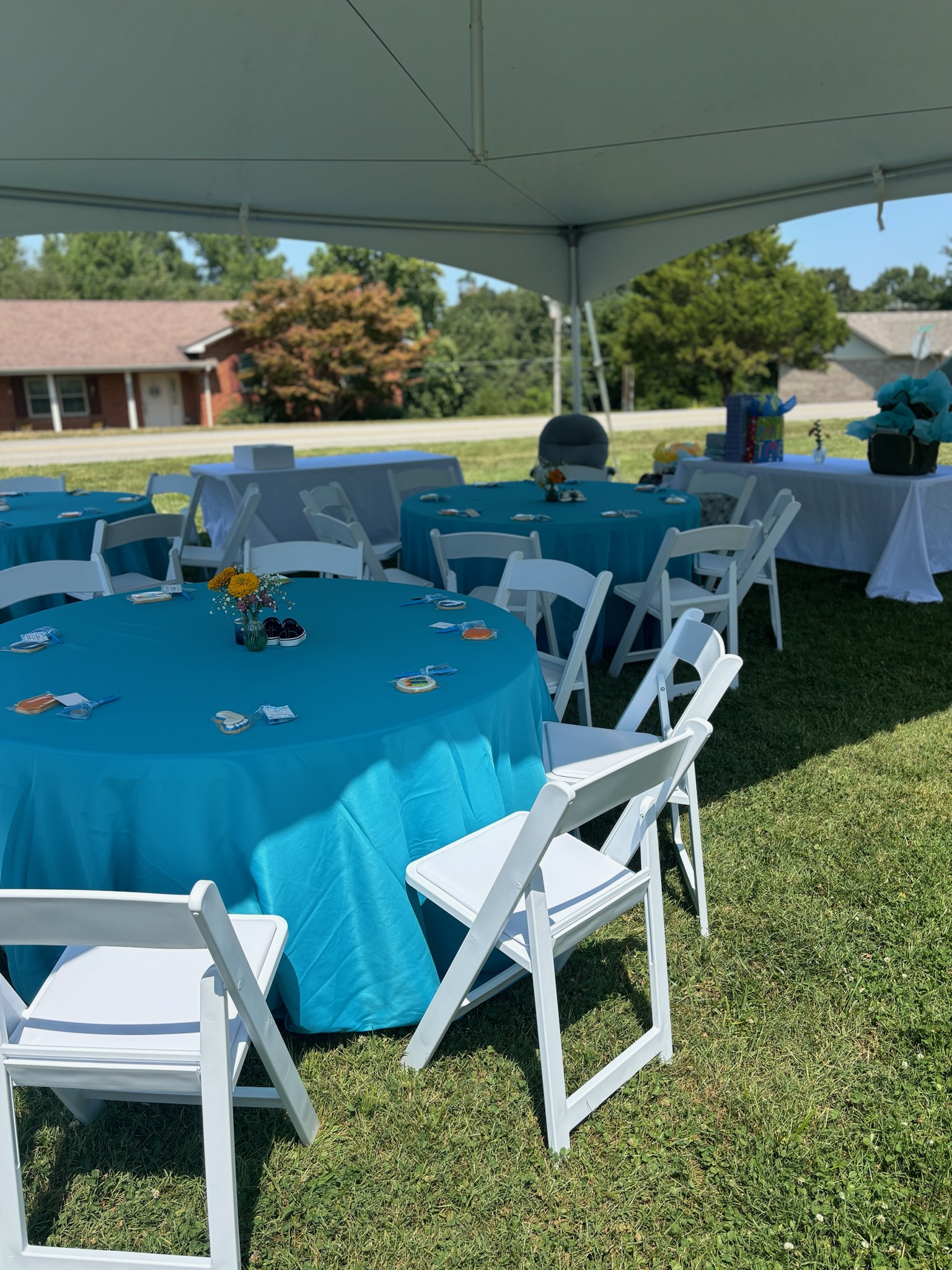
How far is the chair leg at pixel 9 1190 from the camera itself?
1577 millimetres

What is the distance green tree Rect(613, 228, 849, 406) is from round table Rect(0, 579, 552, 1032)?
31.2 metres

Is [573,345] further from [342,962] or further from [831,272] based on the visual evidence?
[831,272]

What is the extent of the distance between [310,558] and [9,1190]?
2.65 metres

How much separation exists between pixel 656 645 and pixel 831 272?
59038 mm

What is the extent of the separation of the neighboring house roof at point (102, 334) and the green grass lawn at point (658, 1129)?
27.3m

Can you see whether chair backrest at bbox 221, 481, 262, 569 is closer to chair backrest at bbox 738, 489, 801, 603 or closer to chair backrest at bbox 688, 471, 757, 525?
chair backrest at bbox 738, 489, 801, 603

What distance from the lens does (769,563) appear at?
17.0ft

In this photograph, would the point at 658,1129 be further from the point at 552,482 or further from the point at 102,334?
the point at 102,334

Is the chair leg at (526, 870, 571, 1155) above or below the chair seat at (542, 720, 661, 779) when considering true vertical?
below

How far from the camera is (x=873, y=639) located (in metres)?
5.32

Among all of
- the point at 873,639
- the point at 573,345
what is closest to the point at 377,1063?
the point at 873,639

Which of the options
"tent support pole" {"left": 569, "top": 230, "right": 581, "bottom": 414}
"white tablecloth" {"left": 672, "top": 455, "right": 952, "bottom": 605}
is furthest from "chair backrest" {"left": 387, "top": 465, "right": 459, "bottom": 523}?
"white tablecloth" {"left": 672, "top": 455, "right": 952, "bottom": 605}

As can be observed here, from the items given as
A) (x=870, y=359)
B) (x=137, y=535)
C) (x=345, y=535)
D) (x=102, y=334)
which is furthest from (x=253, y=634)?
(x=870, y=359)

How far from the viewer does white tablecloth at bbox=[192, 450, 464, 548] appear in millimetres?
7883
